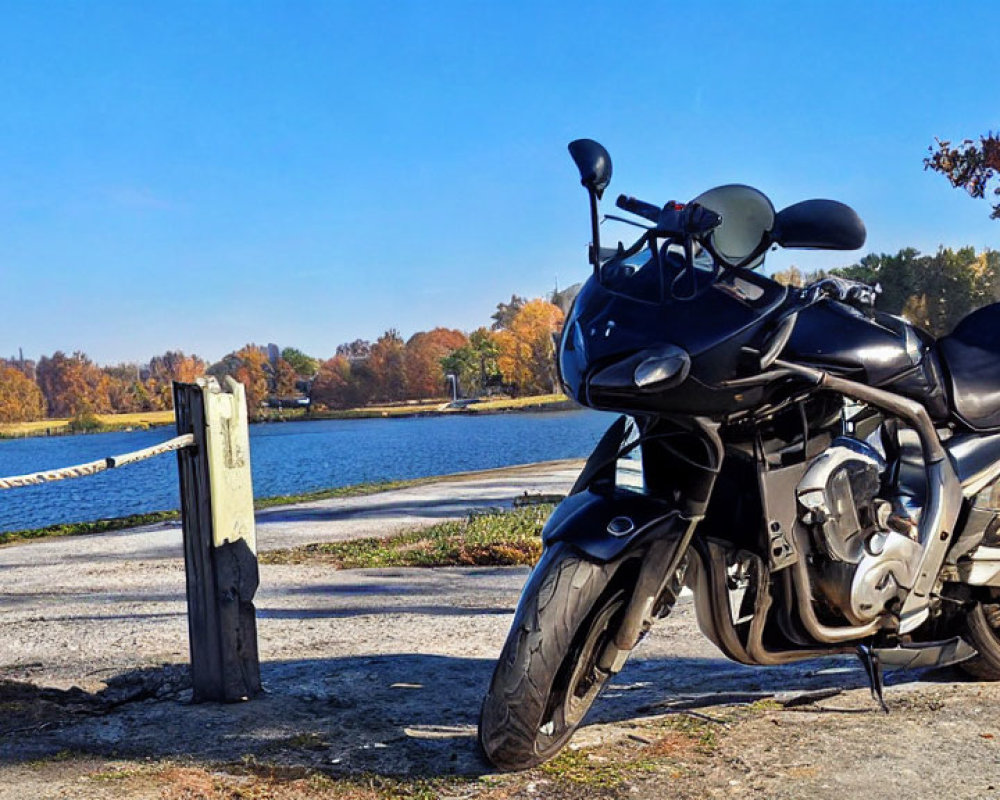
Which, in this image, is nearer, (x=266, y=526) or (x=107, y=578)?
(x=107, y=578)

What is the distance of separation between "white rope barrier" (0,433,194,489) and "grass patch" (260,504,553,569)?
4971mm

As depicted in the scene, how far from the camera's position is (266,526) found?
1361cm

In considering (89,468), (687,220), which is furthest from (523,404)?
(687,220)

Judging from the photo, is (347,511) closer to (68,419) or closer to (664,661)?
(664,661)

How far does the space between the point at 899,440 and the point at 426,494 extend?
566 inches

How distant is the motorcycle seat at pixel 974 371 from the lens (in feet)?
12.4

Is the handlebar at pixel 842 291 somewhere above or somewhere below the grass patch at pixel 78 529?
above

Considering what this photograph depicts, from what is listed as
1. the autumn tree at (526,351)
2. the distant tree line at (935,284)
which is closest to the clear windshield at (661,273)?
the distant tree line at (935,284)

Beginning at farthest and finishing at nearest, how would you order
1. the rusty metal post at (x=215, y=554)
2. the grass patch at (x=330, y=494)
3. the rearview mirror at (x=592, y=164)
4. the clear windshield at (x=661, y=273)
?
1. the grass patch at (x=330, y=494)
2. the rusty metal post at (x=215, y=554)
3. the rearview mirror at (x=592, y=164)
4. the clear windshield at (x=661, y=273)

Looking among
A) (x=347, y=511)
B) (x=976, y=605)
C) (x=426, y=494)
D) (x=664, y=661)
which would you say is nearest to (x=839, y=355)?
(x=976, y=605)

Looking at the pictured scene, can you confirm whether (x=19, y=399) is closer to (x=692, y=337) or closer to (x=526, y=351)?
(x=526, y=351)

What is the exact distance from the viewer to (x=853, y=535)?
343cm

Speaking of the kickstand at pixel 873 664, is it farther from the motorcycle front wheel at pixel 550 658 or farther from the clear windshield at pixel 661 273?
the clear windshield at pixel 661 273

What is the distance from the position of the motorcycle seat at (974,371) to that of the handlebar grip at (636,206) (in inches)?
51.6
